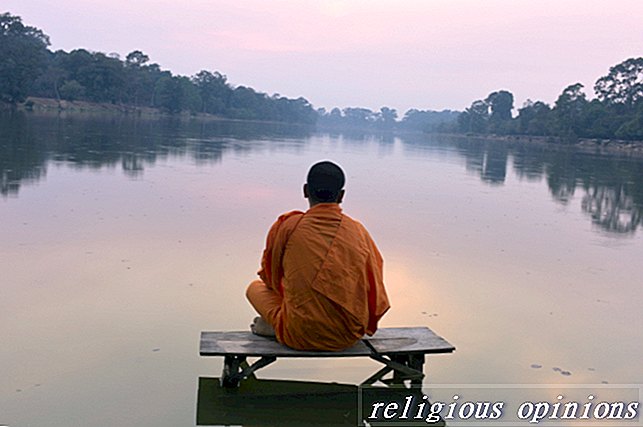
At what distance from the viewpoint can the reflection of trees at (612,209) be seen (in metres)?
10.3

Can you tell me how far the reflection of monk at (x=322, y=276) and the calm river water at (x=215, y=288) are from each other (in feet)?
1.55

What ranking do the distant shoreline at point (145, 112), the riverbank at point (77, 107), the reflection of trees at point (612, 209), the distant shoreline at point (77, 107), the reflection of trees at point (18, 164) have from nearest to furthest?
1. the reflection of trees at point (18, 164)
2. the reflection of trees at point (612, 209)
3. the distant shoreline at point (77, 107)
4. the distant shoreline at point (145, 112)
5. the riverbank at point (77, 107)

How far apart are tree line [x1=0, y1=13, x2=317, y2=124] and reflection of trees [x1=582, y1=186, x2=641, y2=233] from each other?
166 ft

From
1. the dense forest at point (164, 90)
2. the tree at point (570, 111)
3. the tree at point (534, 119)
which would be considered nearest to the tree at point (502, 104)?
the dense forest at point (164, 90)

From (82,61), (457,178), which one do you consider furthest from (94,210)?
(82,61)

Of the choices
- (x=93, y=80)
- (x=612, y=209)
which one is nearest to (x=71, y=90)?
(x=93, y=80)

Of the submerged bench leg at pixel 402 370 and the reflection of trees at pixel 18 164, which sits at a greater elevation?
the reflection of trees at pixel 18 164

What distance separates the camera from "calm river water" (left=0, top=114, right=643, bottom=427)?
354 centimetres

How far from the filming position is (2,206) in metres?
7.86

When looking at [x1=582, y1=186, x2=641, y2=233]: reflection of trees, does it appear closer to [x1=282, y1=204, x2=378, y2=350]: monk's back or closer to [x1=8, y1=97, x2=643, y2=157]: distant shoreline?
[x1=282, y1=204, x2=378, y2=350]: monk's back

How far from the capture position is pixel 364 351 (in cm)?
336

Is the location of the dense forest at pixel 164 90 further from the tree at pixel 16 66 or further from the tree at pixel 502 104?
the tree at pixel 502 104

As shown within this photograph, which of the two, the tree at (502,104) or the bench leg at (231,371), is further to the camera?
the tree at (502,104)

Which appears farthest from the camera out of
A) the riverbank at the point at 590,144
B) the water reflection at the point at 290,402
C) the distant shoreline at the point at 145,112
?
the riverbank at the point at 590,144
